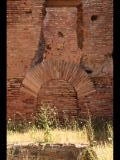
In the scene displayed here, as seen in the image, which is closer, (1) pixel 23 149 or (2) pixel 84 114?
(1) pixel 23 149

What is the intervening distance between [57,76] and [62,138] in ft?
7.88

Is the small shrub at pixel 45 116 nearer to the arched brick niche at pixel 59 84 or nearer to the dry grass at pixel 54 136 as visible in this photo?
the arched brick niche at pixel 59 84

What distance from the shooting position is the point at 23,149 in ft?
24.1

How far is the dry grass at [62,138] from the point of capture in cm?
711

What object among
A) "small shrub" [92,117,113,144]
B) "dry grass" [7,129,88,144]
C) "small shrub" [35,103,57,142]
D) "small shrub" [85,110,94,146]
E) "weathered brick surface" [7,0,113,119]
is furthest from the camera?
"weathered brick surface" [7,0,113,119]

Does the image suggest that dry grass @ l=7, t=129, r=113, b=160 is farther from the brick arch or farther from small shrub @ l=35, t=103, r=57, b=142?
the brick arch

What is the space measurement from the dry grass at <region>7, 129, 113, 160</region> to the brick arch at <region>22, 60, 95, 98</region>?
130 cm

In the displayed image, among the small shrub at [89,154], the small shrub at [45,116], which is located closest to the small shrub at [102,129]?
the small shrub at [45,116]

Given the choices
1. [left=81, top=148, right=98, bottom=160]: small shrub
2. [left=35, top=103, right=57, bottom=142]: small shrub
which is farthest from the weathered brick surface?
[left=81, top=148, right=98, bottom=160]: small shrub

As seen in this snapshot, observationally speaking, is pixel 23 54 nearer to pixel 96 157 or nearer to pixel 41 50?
pixel 41 50

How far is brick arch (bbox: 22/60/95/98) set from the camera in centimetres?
1020
